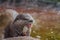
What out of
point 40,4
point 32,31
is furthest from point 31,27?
point 40,4

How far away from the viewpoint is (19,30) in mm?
3377

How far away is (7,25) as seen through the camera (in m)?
3.39

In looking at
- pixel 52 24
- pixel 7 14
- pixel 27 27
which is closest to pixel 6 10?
pixel 7 14

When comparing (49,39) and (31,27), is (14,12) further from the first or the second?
(49,39)

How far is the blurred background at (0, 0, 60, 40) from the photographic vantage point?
3371 mm

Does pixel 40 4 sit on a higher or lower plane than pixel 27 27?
higher

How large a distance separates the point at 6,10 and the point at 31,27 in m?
0.31

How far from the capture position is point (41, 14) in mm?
3434

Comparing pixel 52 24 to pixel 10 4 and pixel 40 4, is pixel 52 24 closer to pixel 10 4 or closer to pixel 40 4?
pixel 40 4

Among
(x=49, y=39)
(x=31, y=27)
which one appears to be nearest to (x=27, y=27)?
(x=31, y=27)

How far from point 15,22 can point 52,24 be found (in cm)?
37

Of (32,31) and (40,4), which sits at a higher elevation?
(40,4)

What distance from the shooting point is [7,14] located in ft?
11.2

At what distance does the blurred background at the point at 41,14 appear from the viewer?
3371 mm
